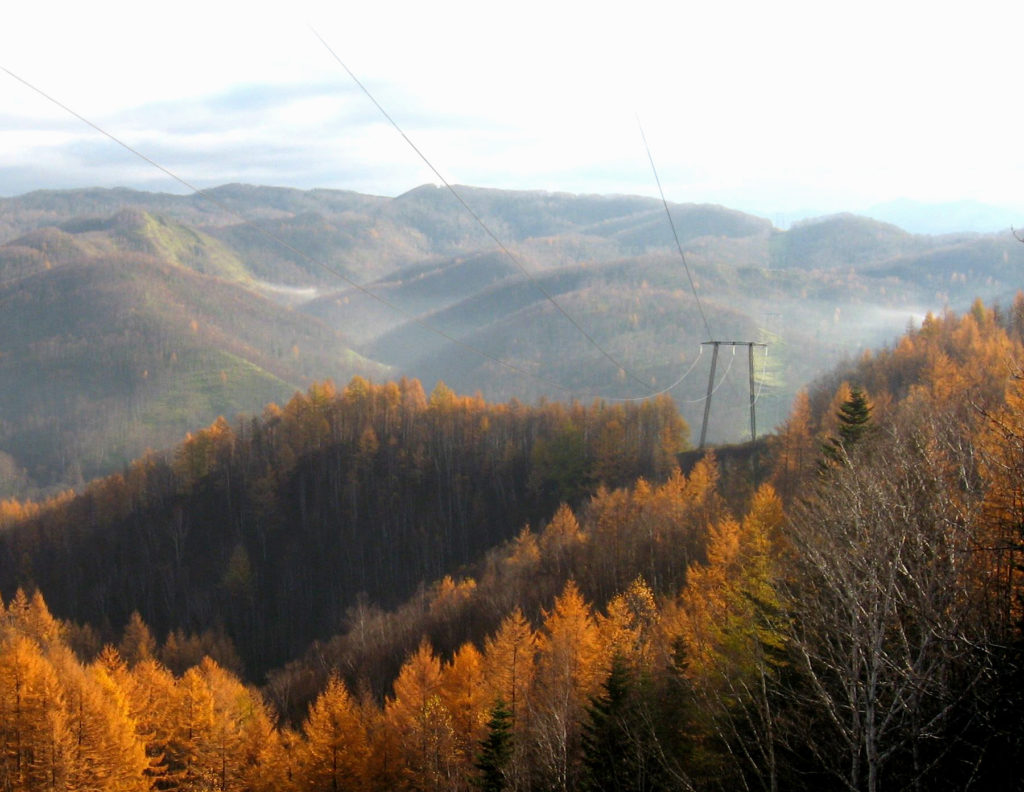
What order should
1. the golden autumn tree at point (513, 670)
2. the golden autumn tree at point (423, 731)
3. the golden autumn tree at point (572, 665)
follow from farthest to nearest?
the golden autumn tree at point (513, 670)
the golden autumn tree at point (423, 731)
the golden autumn tree at point (572, 665)

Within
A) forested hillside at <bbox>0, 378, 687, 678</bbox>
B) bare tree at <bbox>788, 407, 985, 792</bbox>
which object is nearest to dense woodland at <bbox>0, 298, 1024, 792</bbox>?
bare tree at <bbox>788, 407, 985, 792</bbox>

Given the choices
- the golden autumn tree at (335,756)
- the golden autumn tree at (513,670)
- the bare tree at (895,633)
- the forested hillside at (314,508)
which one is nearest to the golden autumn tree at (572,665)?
the golden autumn tree at (513,670)

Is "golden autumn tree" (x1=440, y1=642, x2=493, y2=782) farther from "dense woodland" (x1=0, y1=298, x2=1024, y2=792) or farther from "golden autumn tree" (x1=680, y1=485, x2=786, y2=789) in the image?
"golden autumn tree" (x1=680, y1=485, x2=786, y2=789)

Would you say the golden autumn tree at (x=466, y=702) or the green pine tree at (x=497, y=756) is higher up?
the green pine tree at (x=497, y=756)

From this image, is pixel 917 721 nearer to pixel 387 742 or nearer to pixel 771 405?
pixel 387 742

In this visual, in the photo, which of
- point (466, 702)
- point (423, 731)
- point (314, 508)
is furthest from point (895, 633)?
point (314, 508)

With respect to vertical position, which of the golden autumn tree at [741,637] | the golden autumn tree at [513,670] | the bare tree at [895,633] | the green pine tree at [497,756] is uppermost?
the bare tree at [895,633]

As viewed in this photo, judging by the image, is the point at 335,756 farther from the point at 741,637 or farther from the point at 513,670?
the point at 741,637

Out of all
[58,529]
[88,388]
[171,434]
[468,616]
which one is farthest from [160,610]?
[88,388]

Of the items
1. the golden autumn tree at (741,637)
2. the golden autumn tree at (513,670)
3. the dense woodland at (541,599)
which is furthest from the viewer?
the golden autumn tree at (513,670)

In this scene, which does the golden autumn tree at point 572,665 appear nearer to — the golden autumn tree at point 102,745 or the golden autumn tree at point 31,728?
the golden autumn tree at point 102,745
